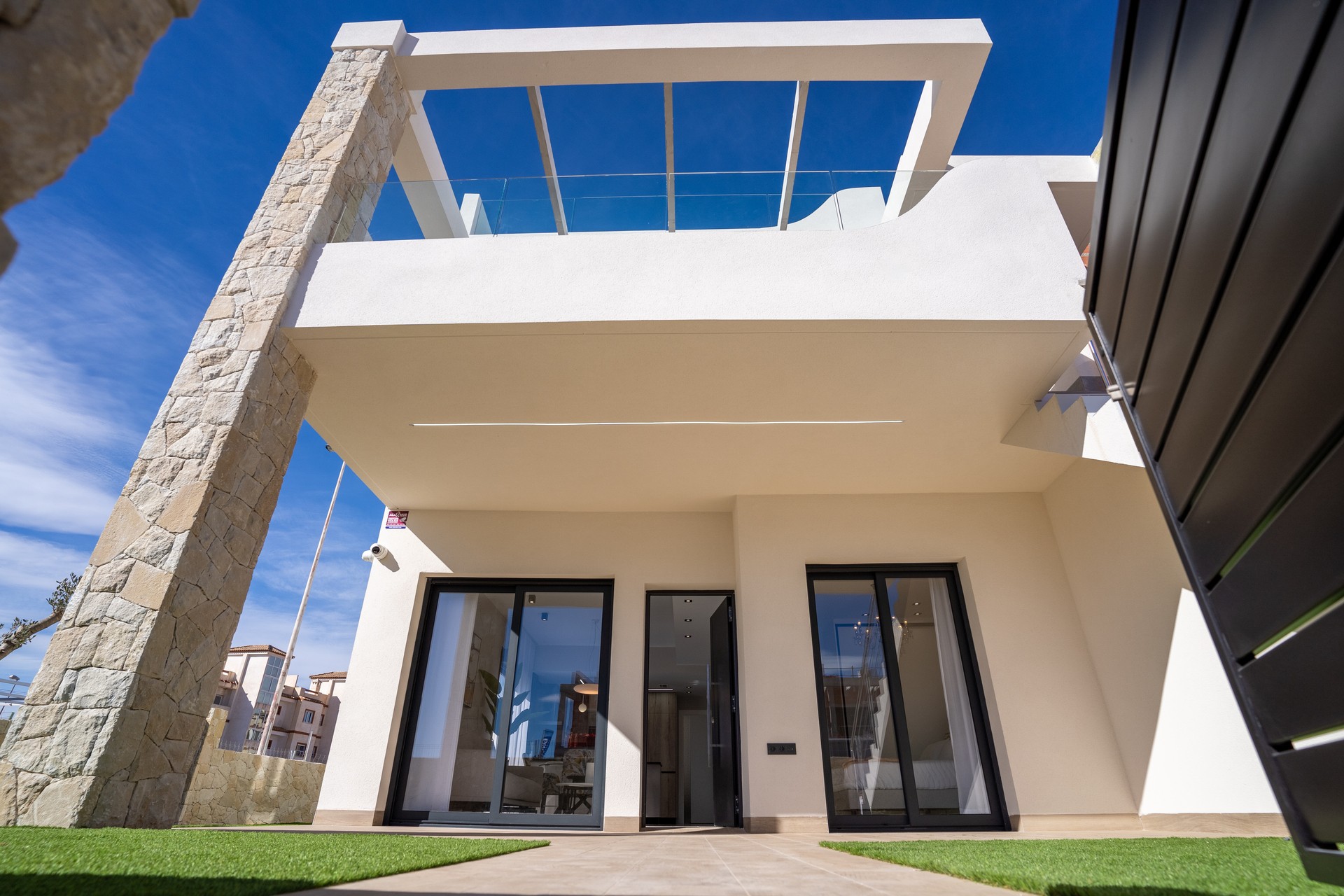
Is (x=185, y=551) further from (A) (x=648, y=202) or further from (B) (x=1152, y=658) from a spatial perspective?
(B) (x=1152, y=658)

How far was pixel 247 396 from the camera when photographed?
13.1ft

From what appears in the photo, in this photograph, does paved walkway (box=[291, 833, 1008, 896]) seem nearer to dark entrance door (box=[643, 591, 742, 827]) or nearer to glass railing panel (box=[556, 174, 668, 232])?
dark entrance door (box=[643, 591, 742, 827])

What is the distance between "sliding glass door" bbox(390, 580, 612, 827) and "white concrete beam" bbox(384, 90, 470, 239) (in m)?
3.57

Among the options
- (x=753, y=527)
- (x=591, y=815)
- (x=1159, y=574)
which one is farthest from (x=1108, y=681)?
(x=591, y=815)

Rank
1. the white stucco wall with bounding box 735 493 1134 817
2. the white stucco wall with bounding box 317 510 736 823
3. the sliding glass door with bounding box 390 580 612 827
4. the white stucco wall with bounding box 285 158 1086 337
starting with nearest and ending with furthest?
the white stucco wall with bounding box 285 158 1086 337
the white stucco wall with bounding box 735 493 1134 817
the white stucco wall with bounding box 317 510 736 823
the sliding glass door with bounding box 390 580 612 827

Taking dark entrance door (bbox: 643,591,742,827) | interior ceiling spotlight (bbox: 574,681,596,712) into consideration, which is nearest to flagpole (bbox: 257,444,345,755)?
dark entrance door (bbox: 643,591,742,827)

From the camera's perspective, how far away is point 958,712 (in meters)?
5.80

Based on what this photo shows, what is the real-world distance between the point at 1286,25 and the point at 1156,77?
1.46ft

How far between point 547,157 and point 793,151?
7.78 feet

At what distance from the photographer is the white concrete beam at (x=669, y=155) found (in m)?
4.97

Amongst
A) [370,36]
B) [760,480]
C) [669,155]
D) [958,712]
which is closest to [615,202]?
[669,155]

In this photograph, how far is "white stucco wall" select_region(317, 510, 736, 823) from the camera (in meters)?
5.82

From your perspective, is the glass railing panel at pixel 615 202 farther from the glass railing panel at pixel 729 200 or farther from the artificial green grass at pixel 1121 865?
the artificial green grass at pixel 1121 865

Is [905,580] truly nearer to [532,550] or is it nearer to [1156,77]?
[532,550]
